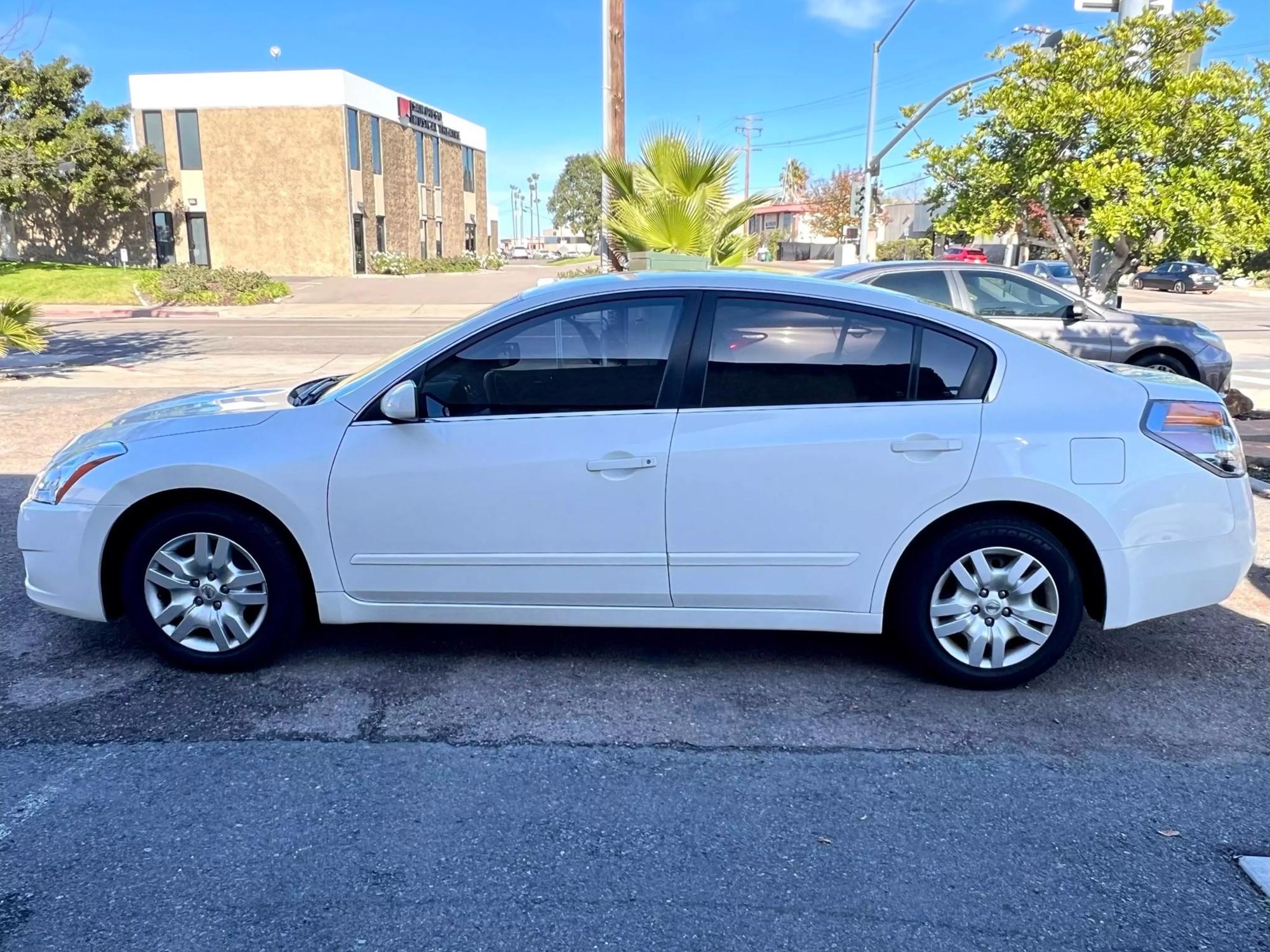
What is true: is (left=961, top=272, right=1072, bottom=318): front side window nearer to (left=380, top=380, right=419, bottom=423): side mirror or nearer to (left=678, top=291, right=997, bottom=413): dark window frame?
(left=678, top=291, right=997, bottom=413): dark window frame

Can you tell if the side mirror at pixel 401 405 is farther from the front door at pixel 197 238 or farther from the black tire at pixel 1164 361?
the front door at pixel 197 238

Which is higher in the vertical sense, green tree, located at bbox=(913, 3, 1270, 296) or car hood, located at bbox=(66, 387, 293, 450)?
green tree, located at bbox=(913, 3, 1270, 296)

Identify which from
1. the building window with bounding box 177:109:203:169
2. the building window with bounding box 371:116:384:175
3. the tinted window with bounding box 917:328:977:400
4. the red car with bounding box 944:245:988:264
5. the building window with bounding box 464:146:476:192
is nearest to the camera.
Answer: the tinted window with bounding box 917:328:977:400

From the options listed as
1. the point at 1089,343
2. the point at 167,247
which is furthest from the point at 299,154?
the point at 1089,343

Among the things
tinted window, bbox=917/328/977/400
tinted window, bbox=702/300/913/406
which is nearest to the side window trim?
tinted window, bbox=702/300/913/406

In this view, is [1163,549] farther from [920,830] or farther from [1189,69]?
[1189,69]

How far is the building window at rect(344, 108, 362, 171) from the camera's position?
42969mm

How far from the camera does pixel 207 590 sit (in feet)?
13.1

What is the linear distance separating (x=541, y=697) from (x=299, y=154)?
145 feet

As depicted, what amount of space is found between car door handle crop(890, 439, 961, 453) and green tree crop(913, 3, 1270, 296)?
4803 mm

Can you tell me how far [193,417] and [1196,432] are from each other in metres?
4.09

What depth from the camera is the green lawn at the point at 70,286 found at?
27.3 meters

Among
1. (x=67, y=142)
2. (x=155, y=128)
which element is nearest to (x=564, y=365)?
(x=67, y=142)

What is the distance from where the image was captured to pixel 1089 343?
9648 millimetres
